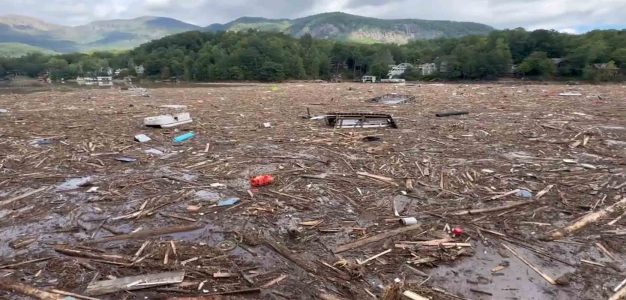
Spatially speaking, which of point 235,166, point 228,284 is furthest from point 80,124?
point 228,284

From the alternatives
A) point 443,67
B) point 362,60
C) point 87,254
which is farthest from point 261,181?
point 362,60

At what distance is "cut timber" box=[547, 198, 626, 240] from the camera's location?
171 inches

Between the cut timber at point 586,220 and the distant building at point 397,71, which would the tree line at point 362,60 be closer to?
the distant building at point 397,71

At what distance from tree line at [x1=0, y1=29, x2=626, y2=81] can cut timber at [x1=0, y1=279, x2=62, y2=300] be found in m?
66.0

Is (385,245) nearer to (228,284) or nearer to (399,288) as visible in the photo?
(399,288)

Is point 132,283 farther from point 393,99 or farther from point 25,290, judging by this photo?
point 393,99

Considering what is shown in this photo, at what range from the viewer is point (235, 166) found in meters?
7.11

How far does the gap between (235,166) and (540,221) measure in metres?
4.77

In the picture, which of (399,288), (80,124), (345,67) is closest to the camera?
(399,288)

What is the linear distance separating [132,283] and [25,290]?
0.85 meters

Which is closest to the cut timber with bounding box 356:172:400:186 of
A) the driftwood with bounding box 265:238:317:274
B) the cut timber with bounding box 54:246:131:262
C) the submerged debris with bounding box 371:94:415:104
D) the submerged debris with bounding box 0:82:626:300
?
the submerged debris with bounding box 0:82:626:300

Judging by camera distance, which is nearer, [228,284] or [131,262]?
[228,284]

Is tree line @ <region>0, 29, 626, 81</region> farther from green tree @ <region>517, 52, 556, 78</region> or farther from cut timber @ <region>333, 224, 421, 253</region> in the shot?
cut timber @ <region>333, 224, 421, 253</region>

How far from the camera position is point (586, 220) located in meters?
4.66
